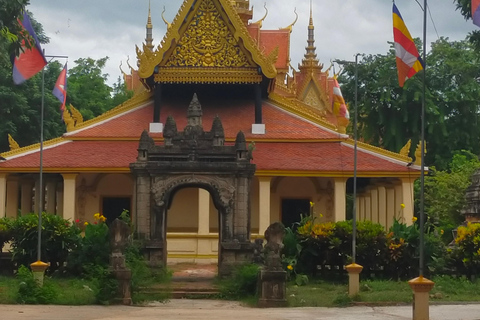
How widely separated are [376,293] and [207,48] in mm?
11675

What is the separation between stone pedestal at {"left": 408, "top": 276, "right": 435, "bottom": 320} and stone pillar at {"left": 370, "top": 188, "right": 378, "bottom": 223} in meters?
18.0

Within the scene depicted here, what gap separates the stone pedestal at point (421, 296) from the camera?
14.7 metres

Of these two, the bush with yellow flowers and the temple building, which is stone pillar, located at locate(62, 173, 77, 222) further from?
the bush with yellow flowers

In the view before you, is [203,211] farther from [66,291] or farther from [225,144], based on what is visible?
[66,291]

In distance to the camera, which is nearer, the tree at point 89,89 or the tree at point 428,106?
the tree at point 428,106

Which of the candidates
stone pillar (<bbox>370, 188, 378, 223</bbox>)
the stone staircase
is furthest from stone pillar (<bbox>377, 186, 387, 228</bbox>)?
the stone staircase

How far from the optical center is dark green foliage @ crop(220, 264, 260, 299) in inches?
773

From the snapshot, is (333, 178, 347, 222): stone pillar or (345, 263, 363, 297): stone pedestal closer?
(345, 263, 363, 297): stone pedestal

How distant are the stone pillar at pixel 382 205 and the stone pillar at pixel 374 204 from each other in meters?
0.47

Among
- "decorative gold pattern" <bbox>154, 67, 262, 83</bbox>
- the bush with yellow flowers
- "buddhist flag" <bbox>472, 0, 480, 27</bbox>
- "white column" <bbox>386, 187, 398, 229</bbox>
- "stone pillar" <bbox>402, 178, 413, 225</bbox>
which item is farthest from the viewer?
"white column" <bbox>386, 187, 398, 229</bbox>

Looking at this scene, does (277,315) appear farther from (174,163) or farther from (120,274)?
(174,163)

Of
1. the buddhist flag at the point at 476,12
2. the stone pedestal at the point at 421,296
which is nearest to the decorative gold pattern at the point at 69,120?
the buddhist flag at the point at 476,12

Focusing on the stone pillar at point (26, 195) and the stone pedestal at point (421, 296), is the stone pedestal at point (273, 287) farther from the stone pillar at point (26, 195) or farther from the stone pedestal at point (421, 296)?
the stone pillar at point (26, 195)

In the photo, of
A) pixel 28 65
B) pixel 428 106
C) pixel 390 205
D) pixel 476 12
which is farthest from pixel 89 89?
pixel 476 12
